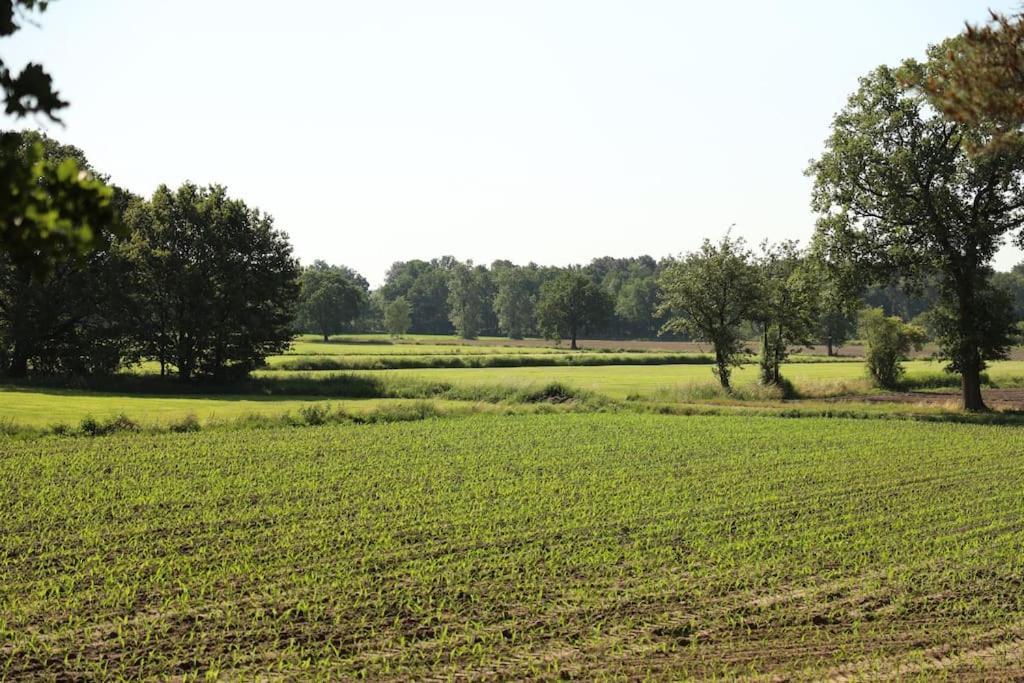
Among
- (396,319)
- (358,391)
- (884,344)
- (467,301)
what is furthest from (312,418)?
(467,301)

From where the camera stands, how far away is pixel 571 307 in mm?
134250

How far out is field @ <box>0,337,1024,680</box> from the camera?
10008 mm

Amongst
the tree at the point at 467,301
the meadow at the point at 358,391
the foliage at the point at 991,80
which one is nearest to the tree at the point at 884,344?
the meadow at the point at 358,391

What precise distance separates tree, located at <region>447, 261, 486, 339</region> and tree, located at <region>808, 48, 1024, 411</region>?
444 feet

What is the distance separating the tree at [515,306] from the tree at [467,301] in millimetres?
4717

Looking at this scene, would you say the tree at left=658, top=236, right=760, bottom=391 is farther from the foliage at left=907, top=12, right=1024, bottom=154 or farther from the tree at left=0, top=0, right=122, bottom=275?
the tree at left=0, top=0, right=122, bottom=275

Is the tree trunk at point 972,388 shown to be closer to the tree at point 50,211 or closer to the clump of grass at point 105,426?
the clump of grass at point 105,426

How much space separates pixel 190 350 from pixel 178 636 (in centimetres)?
4452

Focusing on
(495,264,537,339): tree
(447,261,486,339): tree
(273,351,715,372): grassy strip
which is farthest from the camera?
(495,264,537,339): tree

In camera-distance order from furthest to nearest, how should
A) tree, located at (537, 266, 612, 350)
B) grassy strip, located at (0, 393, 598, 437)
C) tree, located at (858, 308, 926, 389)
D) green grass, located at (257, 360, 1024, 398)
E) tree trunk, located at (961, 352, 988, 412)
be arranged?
tree, located at (537, 266, 612, 350) → green grass, located at (257, 360, 1024, 398) → tree, located at (858, 308, 926, 389) → tree trunk, located at (961, 352, 988, 412) → grassy strip, located at (0, 393, 598, 437)

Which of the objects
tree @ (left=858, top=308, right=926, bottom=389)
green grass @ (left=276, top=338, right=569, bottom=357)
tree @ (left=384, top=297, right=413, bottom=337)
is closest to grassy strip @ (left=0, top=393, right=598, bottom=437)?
tree @ (left=858, top=308, right=926, bottom=389)

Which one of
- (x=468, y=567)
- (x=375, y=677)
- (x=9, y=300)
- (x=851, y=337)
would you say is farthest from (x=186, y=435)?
(x=851, y=337)

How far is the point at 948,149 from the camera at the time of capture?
116 feet

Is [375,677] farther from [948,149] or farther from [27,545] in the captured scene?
[948,149]
